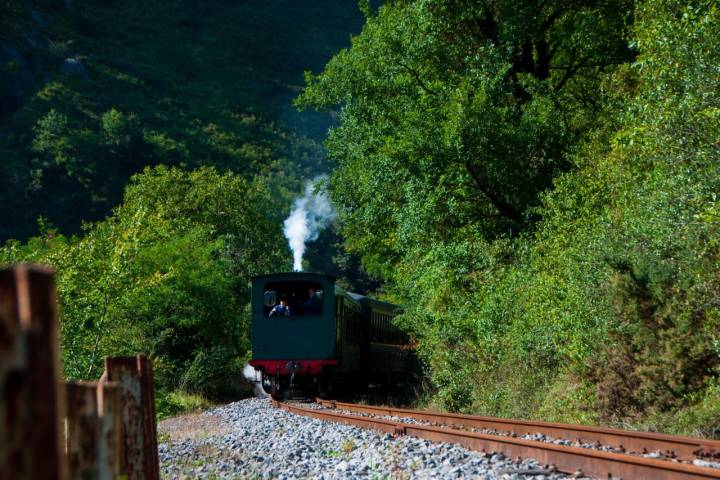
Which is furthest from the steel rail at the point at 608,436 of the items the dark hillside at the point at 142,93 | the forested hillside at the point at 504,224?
the dark hillside at the point at 142,93

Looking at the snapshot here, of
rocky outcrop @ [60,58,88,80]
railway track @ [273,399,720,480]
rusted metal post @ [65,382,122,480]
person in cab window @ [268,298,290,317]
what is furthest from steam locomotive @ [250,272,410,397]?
rocky outcrop @ [60,58,88,80]

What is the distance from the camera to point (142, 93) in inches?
4338

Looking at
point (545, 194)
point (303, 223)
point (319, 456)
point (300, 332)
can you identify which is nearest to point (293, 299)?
point (300, 332)

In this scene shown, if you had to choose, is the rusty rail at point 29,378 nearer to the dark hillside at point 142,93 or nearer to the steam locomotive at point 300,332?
the steam locomotive at point 300,332

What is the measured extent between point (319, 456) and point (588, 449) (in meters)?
3.23

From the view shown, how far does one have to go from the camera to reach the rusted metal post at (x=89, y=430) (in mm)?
3080

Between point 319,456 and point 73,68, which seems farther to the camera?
point 73,68

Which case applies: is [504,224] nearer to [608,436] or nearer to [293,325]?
[293,325]

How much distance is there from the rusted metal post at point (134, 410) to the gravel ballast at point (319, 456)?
279 cm

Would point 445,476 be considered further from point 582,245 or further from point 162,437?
point 582,245

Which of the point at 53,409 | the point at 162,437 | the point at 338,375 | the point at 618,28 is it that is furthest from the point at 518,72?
the point at 53,409

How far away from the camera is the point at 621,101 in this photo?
70.8 feet

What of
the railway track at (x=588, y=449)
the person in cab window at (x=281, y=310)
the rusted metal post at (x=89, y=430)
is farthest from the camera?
the person in cab window at (x=281, y=310)

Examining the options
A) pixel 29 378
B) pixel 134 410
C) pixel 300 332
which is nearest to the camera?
pixel 29 378
